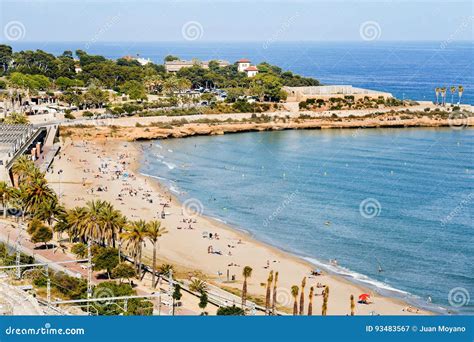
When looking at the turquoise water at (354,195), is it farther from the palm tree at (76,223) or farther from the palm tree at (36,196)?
the palm tree at (36,196)

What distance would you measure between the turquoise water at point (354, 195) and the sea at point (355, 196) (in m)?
0.08

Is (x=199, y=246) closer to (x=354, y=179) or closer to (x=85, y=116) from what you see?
(x=354, y=179)

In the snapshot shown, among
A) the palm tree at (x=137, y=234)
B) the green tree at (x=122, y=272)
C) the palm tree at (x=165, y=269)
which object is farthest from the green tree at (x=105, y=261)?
the palm tree at (x=165, y=269)

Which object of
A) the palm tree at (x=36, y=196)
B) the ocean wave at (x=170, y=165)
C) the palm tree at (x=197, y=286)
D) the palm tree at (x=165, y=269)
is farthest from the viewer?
the ocean wave at (x=170, y=165)

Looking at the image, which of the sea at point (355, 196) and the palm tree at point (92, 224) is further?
the sea at point (355, 196)

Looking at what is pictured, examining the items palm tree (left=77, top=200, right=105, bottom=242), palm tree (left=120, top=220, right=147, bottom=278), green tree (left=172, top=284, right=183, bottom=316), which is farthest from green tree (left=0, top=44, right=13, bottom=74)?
green tree (left=172, top=284, right=183, bottom=316)

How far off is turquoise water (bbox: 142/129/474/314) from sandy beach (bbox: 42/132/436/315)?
1327 millimetres

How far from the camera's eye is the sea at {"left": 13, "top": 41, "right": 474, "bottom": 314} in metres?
36.5

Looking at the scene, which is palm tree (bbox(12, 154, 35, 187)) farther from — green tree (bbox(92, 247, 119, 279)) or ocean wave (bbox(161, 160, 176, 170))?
ocean wave (bbox(161, 160, 176, 170))

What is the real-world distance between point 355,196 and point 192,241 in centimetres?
1553

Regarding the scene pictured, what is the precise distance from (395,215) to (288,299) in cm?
1659

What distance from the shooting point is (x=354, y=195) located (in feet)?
173

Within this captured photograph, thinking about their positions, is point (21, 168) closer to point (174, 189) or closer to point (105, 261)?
point (174, 189)

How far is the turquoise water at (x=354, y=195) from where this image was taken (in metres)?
36.8
